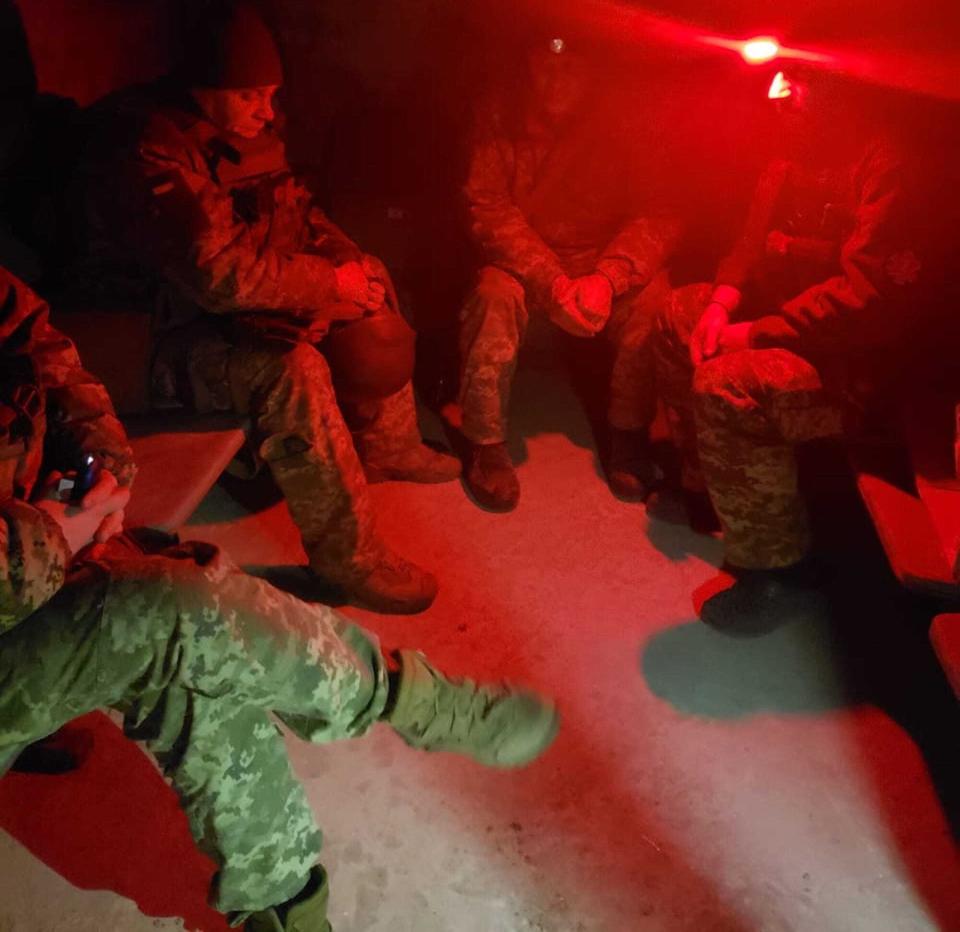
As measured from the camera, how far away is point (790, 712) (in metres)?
2.00

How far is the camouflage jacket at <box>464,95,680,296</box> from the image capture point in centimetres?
276

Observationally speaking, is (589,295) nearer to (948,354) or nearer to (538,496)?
(538,496)

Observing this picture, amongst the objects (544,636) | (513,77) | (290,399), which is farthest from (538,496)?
(513,77)

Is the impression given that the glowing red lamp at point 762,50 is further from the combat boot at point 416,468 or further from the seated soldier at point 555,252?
the combat boot at point 416,468

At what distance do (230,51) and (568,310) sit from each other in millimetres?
1270

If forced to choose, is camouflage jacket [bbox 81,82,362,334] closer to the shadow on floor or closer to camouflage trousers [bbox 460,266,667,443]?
camouflage trousers [bbox 460,266,667,443]

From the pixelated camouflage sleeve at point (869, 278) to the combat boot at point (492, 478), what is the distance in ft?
3.23

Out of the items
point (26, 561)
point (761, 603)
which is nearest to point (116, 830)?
point (26, 561)

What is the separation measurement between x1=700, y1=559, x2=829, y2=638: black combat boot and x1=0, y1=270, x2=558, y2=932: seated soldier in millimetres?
795

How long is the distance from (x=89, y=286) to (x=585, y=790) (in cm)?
192

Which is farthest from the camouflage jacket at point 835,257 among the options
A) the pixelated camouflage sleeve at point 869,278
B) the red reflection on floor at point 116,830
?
the red reflection on floor at point 116,830

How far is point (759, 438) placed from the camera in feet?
7.09

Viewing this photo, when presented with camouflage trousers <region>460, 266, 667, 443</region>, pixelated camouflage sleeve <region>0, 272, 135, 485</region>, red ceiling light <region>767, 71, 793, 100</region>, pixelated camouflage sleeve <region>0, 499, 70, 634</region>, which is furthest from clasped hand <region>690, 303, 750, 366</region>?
pixelated camouflage sleeve <region>0, 499, 70, 634</region>

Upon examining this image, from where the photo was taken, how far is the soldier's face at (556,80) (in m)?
2.61
